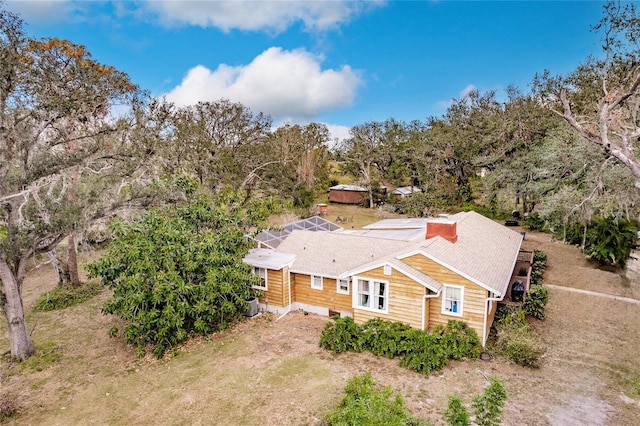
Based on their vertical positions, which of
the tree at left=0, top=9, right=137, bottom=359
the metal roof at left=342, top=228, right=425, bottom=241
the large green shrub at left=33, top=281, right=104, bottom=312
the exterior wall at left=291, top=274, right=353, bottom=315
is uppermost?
the tree at left=0, top=9, right=137, bottom=359

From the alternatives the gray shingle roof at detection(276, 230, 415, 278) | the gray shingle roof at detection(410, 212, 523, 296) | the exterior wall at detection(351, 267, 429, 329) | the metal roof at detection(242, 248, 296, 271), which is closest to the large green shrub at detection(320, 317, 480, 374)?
the exterior wall at detection(351, 267, 429, 329)

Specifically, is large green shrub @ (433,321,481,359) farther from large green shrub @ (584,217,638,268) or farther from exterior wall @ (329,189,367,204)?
exterior wall @ (329,189,367,204)

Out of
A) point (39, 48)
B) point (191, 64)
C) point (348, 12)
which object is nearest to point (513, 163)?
point (348, 12)

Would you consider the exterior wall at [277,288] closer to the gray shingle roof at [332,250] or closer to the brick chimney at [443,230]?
the gray shingle roof at [332,250]

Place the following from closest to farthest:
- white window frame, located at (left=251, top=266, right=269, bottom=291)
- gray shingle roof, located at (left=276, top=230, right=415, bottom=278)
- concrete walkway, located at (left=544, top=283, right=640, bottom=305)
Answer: gray shingle roof, located at (left=276, top=230, right=415, bottom=278), white window frame, located at (left=251, top=266, right=269, bottom=291), concrete walkway, located at (left=544, top=283, right=640, bottom=305)

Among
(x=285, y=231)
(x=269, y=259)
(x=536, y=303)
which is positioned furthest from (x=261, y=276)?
(x=536, y=303)
